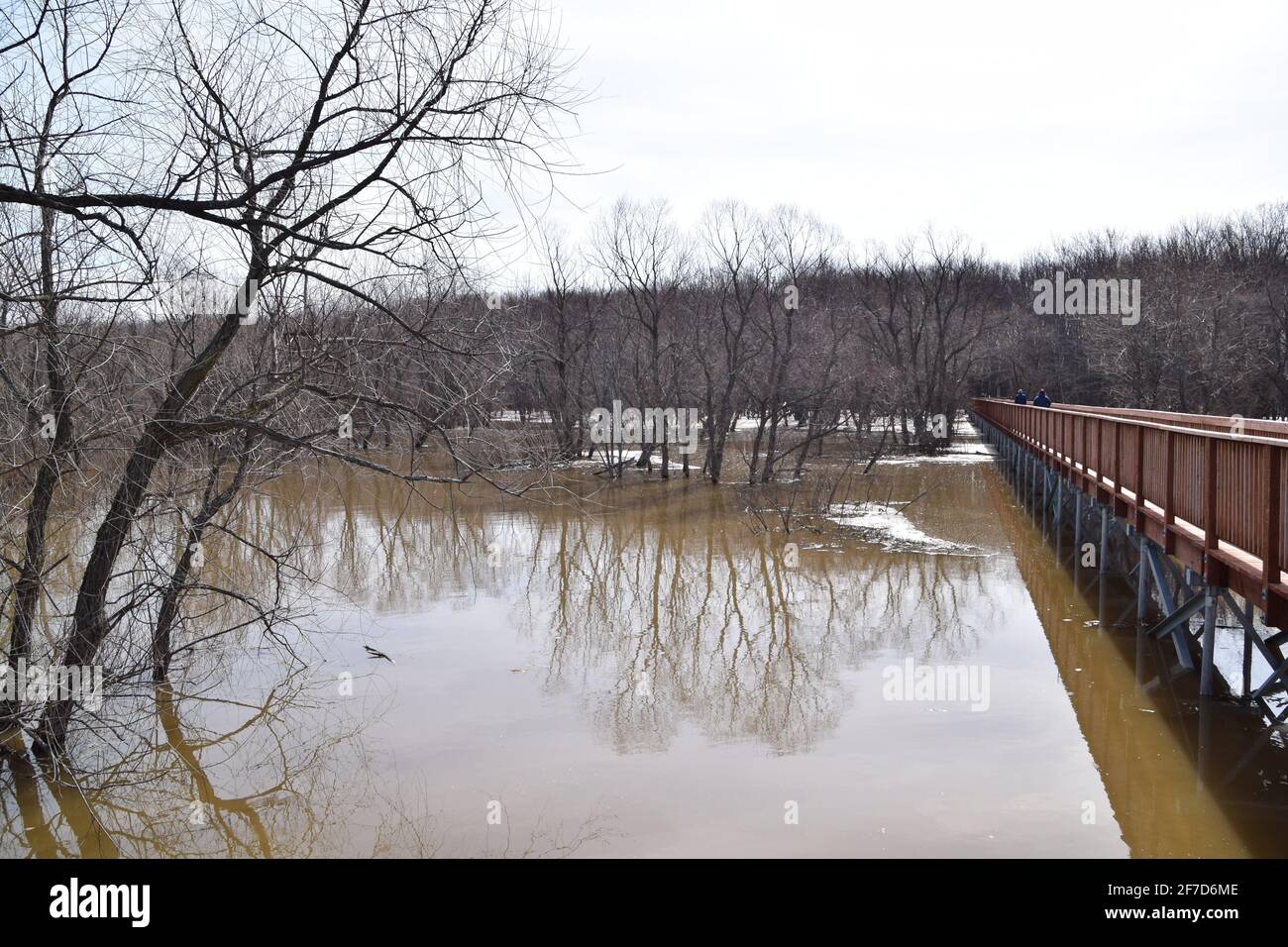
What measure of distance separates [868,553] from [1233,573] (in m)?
11.1

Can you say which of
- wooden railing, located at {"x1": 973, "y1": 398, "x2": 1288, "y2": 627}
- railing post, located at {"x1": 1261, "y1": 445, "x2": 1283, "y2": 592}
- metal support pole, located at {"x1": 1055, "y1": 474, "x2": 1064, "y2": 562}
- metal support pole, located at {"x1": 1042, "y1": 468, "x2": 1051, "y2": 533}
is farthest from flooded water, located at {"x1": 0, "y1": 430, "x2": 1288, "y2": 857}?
metal support pole, located at {"x1": 1042, "y1": 468, "x2": 1051, "y2": 533}

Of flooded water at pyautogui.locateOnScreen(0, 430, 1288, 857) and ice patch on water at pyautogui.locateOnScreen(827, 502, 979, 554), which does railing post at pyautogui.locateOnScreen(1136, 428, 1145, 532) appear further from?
ice patch on water at pyautogui.locateOnScreen(827, 502, 979, 554)

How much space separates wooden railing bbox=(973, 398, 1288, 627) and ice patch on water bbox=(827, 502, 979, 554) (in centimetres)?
390

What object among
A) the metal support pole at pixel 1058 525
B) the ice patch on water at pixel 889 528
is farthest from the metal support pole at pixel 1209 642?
the ice patch on water at pixel 889 528

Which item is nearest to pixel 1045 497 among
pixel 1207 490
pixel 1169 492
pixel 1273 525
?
pixel 1169 492

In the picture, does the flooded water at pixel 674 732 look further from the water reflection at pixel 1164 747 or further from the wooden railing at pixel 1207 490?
the wooden railing at pixel 1207 490

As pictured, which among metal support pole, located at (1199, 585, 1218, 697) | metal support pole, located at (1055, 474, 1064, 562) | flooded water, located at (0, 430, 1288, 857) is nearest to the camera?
flooded water, located at (0, 430, 1288, 857)

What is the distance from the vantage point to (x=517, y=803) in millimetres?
8719

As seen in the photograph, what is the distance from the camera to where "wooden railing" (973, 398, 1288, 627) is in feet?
25.9

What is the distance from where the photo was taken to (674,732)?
10445 mm

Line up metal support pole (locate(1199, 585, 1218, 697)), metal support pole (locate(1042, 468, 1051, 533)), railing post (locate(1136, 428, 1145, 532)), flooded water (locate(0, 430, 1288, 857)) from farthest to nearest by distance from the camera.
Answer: metal support pole (locate(1042, 468, 1051, 533)) → railing post (locate(1136, 428, 1145, 532)) → metal support pole (locate(1199, 585, 1218, 697)) → flooded water (locate(0, 430, 1288, 857))

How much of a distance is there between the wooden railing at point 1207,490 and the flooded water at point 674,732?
1576 millimetres

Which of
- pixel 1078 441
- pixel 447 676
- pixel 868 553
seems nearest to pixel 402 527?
pixel 868 553

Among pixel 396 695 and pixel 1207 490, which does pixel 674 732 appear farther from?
pixel 1207 490
